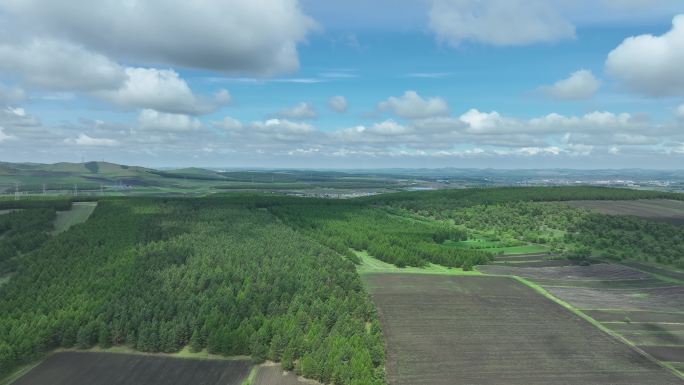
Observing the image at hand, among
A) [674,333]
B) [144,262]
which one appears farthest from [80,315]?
[674,333]

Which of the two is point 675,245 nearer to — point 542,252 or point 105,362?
point 542,252

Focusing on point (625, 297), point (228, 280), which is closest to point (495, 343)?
point (625, 297)

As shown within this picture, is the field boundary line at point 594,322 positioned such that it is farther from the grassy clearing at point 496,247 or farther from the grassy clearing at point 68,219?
the grassy clearing at point 68,219

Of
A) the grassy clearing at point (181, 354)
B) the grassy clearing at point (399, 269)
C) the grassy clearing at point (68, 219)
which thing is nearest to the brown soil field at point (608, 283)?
the grassy clearing at point (399, 269)

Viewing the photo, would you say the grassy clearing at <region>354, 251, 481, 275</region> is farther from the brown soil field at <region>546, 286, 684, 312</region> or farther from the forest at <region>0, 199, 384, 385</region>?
the brown soil field at <region>546, 286, 684, 312</region>

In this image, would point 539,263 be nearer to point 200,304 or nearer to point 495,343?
point 495,343

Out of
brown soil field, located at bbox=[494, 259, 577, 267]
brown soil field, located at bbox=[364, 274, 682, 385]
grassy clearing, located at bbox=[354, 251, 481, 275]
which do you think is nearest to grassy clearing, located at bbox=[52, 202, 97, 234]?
grassy clearing, located at bbox=[354, 251, 481, 275]
